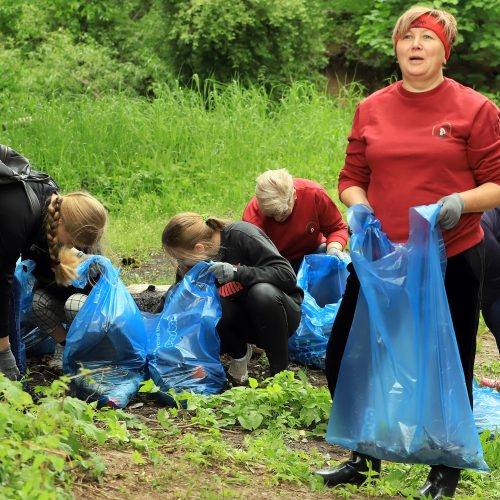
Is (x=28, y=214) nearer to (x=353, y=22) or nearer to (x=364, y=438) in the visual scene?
(x=364, y=438)

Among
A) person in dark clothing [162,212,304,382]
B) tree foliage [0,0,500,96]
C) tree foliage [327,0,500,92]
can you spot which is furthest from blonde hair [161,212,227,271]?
tree foliage [327,0,500,92]

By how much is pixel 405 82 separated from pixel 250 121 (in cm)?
607

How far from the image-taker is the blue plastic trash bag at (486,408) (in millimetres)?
4637

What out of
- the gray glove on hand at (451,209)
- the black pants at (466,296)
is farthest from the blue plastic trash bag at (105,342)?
the gray glove on hand at (451,209)

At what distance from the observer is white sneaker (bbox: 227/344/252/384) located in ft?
16.7

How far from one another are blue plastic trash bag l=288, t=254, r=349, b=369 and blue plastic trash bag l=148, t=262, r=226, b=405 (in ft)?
2.34

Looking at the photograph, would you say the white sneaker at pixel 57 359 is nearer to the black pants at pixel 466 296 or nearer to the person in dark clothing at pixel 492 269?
the person in dark clothing at pixel 492 269

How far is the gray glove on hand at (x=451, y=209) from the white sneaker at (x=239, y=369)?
2.00m

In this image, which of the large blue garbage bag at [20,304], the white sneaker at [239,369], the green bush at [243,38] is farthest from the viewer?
the green bush at [243,38]

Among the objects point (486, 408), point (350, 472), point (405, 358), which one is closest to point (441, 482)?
point (350, 472)

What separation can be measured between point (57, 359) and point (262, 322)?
3.54ft

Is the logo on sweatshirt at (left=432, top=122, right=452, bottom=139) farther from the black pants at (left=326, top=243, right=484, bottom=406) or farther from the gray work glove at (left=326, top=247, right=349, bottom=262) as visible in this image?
the gray work glove at (left=326, top=247, right=349, bottom=262)

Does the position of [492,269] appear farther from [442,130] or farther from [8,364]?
[8,364]

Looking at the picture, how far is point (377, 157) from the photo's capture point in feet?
11.2
